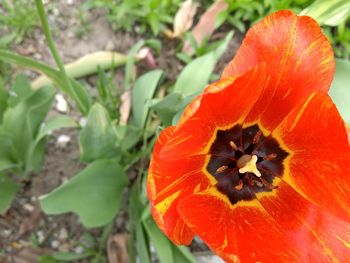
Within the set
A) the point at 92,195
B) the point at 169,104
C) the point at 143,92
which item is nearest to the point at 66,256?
the point at 92,195

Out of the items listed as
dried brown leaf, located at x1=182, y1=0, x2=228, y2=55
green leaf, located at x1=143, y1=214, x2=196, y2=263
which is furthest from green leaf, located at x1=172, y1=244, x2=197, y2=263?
dried brown leaf, located at x1=182, y1=0, x2=228, y2=55

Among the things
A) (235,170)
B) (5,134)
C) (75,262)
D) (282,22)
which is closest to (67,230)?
(75,262)

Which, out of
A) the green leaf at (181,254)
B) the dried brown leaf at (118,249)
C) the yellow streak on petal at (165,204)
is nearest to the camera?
the yellow streak on petal at (165,204)

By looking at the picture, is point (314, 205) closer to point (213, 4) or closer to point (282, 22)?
point (282, 22)

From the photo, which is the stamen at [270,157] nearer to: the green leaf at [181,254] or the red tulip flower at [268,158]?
the red tulip flower at [268,158]

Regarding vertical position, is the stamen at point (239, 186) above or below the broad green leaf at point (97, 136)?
below

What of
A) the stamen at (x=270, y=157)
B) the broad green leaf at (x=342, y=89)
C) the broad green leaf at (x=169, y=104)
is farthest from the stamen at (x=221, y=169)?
the broad green leaf at (x=342, y=89)
